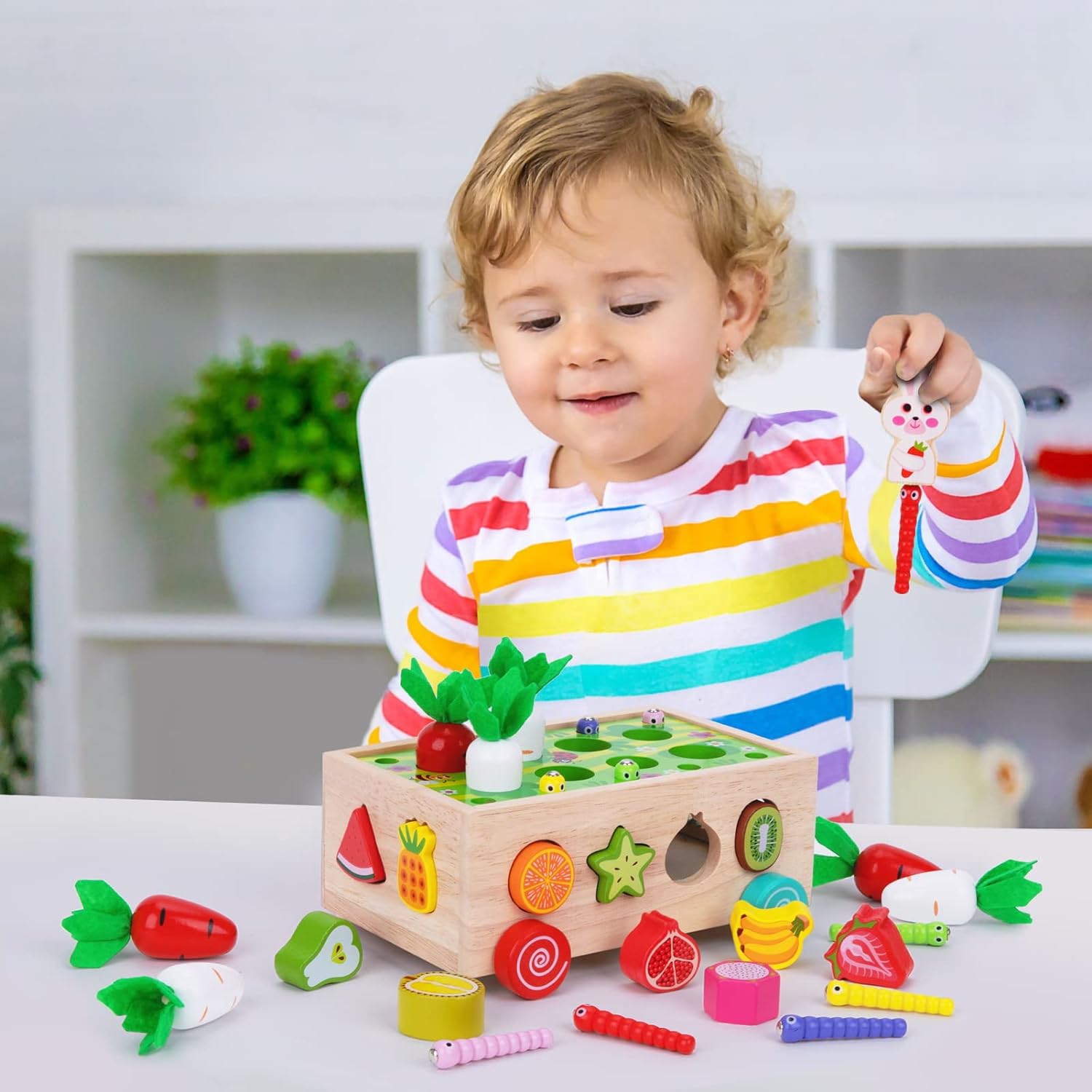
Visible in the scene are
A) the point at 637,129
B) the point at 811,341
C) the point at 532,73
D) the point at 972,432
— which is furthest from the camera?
the point at 532,73

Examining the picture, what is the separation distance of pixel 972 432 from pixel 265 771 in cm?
169

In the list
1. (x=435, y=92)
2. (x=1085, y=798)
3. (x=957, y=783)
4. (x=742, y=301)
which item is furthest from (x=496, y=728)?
(x=435, y=92)

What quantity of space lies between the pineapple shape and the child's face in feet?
1.37

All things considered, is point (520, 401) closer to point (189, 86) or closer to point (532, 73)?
point (532, 73)

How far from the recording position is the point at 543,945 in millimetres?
560

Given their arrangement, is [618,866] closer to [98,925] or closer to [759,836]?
[759,836]

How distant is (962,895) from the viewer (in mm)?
636

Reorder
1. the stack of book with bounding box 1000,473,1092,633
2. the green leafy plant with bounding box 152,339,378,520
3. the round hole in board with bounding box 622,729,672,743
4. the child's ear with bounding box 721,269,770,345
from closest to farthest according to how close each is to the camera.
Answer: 1. the round hole in board with bounding box 622,729,672,743
2. the child's ear with bounding box 721,269,770,345
3. the stack of book with bounding box 1000,473,1092,633
4. the green leafy plant with bounding box 152,339,378,520

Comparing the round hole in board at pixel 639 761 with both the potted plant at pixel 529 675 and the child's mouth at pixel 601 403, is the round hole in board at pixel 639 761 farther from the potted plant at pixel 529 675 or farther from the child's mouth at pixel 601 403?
the child's mouth at pixel 601 403

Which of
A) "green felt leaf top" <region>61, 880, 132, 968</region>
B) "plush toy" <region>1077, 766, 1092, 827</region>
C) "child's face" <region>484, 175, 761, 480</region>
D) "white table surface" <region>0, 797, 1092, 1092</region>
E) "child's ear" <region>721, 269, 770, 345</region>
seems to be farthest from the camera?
"plush toy" <region>1077, 766, 1092, 827</region>

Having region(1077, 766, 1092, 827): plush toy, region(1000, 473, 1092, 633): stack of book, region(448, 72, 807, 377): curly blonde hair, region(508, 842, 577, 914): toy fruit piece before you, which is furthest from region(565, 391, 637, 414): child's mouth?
region(1077, 766, 1092, 827): plush toy

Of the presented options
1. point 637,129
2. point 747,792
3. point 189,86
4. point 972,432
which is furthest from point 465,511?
point 189,86

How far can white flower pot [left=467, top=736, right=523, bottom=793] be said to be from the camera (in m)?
0.59

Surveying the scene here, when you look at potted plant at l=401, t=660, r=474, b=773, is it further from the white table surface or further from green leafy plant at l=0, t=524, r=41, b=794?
green leafy plant at l=0, t=524, r=41, b=794
